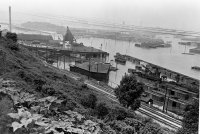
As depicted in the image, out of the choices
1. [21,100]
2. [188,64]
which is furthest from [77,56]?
[21,100]

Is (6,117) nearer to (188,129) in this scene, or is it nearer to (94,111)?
(94,111)

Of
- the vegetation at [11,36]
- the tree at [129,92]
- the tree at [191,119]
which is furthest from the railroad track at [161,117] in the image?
the vegetation at [11,36]

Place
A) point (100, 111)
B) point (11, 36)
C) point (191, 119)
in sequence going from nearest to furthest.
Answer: point (100, 111) → point (191, 119) → point (11, 36)

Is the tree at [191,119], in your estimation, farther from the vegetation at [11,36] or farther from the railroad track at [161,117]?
the vegetation at [11,36]

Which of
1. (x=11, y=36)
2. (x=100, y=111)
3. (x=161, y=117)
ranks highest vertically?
(x=11, y=36)

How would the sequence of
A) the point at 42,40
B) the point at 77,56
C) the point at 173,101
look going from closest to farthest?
the point at 173,101, the point at 77,56, the point at 42,40

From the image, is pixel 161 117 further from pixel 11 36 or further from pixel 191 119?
pixel 11 36

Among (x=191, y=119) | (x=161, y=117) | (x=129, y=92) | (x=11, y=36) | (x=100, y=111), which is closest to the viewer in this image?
(x=100, y=111)

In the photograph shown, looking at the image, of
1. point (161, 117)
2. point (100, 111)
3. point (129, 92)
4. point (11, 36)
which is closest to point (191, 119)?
point (100, 111)

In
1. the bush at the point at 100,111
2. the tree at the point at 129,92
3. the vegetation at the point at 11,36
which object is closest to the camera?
the bush at the point at 100,111
